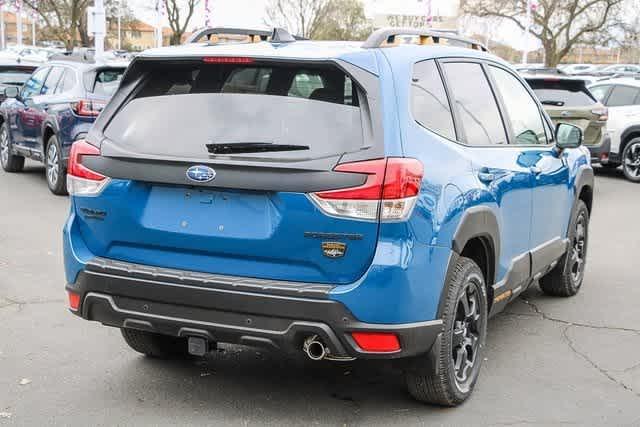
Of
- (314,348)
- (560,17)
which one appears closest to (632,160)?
(314,348)

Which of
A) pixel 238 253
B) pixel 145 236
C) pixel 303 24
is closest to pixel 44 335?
pixel 145 236

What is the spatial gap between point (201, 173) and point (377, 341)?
1066 millimetres

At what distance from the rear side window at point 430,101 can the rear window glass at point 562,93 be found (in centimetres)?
982

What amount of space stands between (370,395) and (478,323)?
67cm

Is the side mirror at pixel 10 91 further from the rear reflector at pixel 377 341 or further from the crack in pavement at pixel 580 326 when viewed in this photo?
the rear reflector at pixel 377 341

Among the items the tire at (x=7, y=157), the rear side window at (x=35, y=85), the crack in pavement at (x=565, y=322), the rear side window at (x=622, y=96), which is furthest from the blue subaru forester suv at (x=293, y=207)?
the rear side window at (x=622, y=96)

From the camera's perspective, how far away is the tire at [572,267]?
704 centimetres

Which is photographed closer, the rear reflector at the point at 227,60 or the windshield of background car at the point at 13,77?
the rear reflector at the point at 227,60

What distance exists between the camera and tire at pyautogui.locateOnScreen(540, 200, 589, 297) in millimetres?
7035

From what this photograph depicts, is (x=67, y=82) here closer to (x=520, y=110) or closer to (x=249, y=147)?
(x=520, y=110)

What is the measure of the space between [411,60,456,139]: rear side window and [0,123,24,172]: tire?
36.0ft

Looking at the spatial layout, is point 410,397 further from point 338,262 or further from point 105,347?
point 105,347

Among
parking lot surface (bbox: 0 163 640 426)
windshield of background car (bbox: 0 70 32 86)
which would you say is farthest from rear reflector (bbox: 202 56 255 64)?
windshield of background car (bbox: 0 70 32 86)

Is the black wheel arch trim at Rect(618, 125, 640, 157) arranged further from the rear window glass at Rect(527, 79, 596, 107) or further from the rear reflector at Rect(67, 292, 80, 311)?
the rear reflector at Rect(67, 292, 80, 311)
